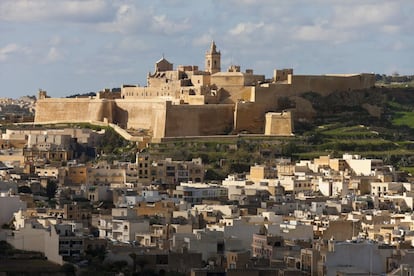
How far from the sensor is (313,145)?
212 feet

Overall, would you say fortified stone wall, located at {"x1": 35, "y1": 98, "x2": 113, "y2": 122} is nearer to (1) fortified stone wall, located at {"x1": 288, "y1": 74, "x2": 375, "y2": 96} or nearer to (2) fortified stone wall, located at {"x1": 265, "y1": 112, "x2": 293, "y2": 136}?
(1) fortified stone wall, located at {"x1": 288, "y1": 74, "x2": 375, "y2": 96}

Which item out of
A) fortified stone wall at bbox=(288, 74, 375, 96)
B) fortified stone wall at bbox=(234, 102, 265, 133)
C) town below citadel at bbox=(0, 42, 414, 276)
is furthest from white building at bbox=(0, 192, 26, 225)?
fortified stone wall at bbox=(288, 74, 375, 96)

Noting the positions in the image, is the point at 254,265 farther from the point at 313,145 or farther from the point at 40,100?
the point at 40,100

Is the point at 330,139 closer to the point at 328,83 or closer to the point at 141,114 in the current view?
the point at 328,83

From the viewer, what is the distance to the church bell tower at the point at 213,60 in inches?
2965

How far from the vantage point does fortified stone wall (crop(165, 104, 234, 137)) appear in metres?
67.5

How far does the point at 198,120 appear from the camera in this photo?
67938mm

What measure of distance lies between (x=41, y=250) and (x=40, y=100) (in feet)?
144

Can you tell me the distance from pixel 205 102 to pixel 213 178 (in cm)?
1255

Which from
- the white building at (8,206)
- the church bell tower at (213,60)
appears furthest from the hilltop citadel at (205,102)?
the white building at (8,206)

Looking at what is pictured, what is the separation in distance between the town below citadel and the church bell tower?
3.1 inches

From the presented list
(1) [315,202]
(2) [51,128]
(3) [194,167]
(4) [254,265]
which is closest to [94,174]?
(3) [194,167]

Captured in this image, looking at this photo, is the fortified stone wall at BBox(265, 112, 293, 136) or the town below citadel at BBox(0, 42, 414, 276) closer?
the town below citadel at BBox(0, 42, 414, 276)

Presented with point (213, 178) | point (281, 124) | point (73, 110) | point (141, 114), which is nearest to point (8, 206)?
point (213, 178)
